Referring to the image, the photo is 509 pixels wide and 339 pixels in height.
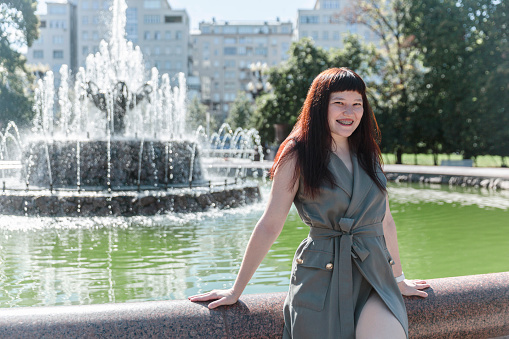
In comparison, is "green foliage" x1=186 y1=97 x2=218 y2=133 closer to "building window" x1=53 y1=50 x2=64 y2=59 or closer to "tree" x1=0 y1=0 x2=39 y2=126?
"building window" x1=53 y1=50 x2=64 y2=59

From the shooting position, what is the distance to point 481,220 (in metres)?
9.63

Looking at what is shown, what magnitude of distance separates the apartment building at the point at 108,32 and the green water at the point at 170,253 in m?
67.6

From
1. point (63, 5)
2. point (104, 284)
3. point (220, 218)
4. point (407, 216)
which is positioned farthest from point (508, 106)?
point (63, 5)

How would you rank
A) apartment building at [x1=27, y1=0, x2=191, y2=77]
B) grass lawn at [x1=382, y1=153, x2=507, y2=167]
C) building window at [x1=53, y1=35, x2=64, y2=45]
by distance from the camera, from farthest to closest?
building window at [x1=53, y1=35, x2=64, y2=45]
apartment building at [x1=27, y1=0, x2=191, y2=77]
grass lawn at [x1=382, y1=153, x2=507, y2=167]

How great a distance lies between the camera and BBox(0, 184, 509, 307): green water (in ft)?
16.7

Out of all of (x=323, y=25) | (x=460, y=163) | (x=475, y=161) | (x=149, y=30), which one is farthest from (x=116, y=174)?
(x=323, y=25)

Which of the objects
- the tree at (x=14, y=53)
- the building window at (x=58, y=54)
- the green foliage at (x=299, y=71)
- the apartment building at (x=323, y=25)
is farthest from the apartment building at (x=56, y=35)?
the green foliage at (x=299, y=71)

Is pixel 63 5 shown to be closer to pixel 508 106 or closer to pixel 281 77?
pixel 281 77

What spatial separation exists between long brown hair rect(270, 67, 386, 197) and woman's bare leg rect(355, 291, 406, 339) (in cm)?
50

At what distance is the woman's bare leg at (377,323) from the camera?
1986mm

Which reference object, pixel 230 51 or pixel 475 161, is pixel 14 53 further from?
pixel 230 51

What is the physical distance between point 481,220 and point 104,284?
7147mm

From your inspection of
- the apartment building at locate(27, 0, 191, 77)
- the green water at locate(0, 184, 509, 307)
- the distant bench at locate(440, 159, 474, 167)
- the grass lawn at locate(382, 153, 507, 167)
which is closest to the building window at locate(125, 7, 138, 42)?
the apartment building at locate(27, 0, 191, 77)

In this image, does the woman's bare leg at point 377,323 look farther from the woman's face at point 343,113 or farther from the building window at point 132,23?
the building window at point 132,23
